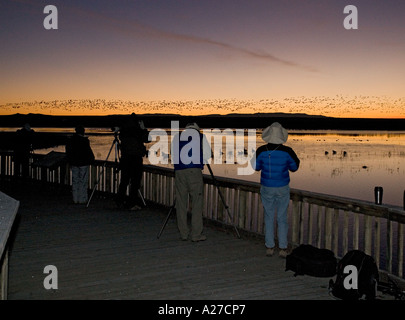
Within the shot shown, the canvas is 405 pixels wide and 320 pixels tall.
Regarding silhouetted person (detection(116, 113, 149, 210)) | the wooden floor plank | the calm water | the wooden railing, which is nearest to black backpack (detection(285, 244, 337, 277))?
the wooden floor plank

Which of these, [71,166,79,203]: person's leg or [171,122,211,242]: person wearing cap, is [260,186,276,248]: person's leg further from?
[71,166,79,203]: person's leg

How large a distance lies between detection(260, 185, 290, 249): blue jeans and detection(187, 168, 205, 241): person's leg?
1158mm

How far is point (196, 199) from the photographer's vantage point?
735 centimetres

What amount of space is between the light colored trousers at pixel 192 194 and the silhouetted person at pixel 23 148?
330 inches

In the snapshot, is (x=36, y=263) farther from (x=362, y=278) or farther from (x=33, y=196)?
(x=33, y=196)

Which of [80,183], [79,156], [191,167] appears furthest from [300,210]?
[80,183]

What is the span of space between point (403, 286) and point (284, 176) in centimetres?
199

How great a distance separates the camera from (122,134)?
1003 cm

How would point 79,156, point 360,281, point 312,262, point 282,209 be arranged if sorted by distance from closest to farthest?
1. point 360,281
2. point 312,262
3. point 282,209
4. point 79,156

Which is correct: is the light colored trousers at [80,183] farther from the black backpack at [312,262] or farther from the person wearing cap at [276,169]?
the black backpack at [312,262]

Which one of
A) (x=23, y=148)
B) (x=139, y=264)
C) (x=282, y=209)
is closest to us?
(x=139, y=264)

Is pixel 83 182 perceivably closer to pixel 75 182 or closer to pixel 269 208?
pixel 75 182

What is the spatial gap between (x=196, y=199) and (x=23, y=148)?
888cm
